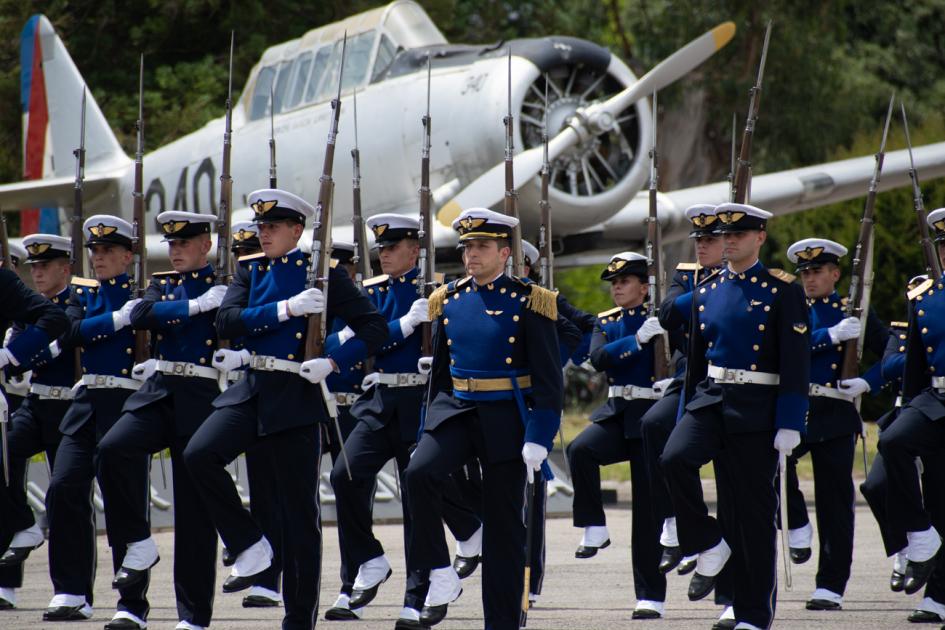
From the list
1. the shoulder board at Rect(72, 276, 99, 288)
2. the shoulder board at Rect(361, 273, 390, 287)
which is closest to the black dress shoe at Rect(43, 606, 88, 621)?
the shoulder board at Rect(72, 276, 99, 288)

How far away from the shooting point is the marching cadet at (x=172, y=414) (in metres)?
7.65

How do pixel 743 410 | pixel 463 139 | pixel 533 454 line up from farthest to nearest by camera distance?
pixel 463 139 < pixel 743 410 < pixel 533 454

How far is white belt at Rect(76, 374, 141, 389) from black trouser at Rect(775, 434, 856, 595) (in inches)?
147

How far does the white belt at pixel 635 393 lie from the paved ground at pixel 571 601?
1152mm

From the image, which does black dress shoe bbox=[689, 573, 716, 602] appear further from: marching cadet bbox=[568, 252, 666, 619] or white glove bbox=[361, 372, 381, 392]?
white glove bbox=[361, 372, 381, 392]

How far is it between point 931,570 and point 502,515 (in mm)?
2756

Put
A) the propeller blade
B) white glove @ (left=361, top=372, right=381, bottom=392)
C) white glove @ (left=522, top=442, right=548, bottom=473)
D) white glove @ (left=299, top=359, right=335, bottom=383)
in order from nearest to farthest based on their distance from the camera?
1. white glove @ (left=522, top=442, right=548, bottom=473)
2. white glove @ (left=299, top=359, right=335, bottom=383)
3. white glove @ (left=361, top=372, right=381, bottom=392)
4. the propeller blade

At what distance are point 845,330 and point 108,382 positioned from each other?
4213 mm

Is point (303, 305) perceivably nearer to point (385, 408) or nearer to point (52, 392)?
point (385, 408)

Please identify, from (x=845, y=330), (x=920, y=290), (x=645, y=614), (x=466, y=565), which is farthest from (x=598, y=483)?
(x=920, y=290)

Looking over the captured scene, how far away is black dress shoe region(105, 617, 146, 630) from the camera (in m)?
7.68

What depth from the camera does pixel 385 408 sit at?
28.8 feet

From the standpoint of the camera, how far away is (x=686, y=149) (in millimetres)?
30703

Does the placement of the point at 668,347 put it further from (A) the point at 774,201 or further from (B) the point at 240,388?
(A) the point at 774,201
